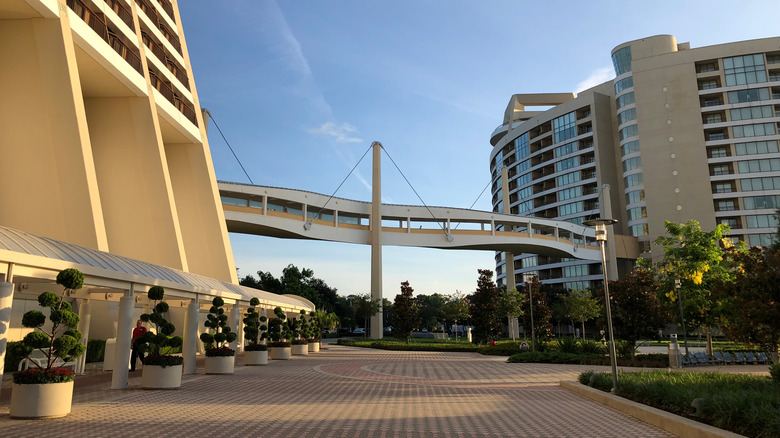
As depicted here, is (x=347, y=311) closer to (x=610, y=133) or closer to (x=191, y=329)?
(x=610, y=133)

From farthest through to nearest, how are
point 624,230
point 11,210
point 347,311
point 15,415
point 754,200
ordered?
1. point 347,311
2. point 624,230
3. point 754,200
4. point 11,210
5. point 15,415

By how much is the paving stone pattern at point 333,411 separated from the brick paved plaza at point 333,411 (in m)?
0.02

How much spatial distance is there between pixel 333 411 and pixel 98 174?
1983 cm

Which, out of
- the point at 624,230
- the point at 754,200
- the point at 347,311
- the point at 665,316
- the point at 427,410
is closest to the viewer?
the point at 427,410

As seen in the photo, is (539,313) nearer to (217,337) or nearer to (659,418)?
(217,337)

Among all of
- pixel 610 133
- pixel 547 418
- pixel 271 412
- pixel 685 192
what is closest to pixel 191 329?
pixel 271 412

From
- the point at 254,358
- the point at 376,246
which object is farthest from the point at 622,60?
the point at 254,358

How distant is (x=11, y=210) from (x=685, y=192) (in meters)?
74.7

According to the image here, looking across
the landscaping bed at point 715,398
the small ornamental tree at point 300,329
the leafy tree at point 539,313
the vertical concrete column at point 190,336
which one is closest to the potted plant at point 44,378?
the vertical concrete column at point 190,336

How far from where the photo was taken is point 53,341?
9656mm

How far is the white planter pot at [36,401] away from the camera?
352 inches

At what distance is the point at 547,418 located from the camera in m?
10.1

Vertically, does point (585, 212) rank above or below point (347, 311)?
above

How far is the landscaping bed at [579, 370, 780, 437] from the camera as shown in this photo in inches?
295
